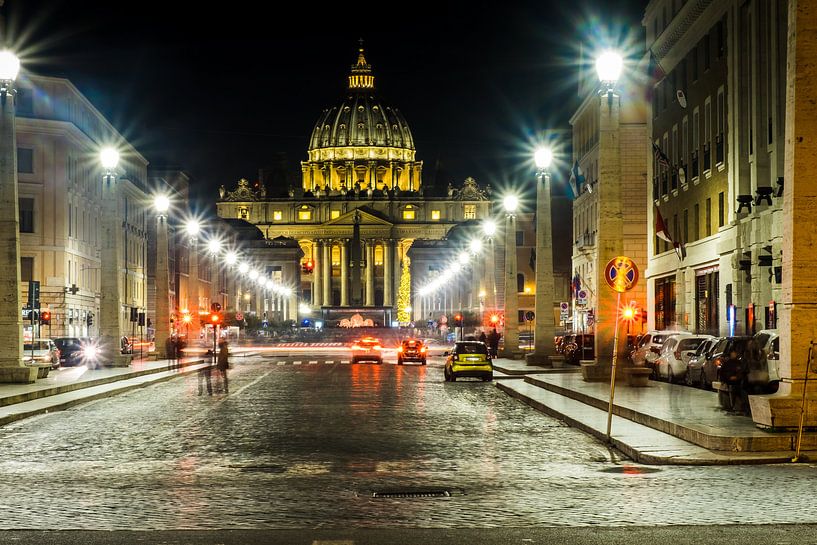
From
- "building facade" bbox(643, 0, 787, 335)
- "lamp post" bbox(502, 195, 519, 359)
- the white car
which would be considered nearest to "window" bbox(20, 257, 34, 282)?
"lamp post" bbox(502, 195, 519, 359)

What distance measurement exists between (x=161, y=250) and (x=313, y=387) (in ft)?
72.6

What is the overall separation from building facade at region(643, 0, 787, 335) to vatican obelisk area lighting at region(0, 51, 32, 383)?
20652 millimetres

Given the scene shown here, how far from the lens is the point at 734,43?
45.7m

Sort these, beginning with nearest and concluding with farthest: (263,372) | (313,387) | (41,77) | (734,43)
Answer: (313,387) → (734,43) → (263,372) → (41,77)

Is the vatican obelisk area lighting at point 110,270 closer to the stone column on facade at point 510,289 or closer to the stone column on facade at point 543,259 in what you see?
the stone column on facade at point 543,259

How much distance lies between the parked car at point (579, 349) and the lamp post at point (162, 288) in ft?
55.5

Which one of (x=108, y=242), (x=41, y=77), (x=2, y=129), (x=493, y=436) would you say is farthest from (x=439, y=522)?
(x=41, y=77)

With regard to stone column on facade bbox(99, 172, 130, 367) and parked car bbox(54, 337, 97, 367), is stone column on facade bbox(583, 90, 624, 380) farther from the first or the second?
parked car bbox(54, 337, 97, 367)

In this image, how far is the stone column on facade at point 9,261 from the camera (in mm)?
31953

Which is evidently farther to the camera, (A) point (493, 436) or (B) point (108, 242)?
(B) point (108, 242)

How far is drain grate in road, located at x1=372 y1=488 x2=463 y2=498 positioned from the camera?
1353cm

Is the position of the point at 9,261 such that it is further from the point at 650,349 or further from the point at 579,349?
the point at 579,349

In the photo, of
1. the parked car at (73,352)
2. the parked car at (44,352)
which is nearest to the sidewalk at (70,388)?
the parked car at (44,352)

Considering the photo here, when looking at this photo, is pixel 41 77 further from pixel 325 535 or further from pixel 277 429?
pixel 325 535
